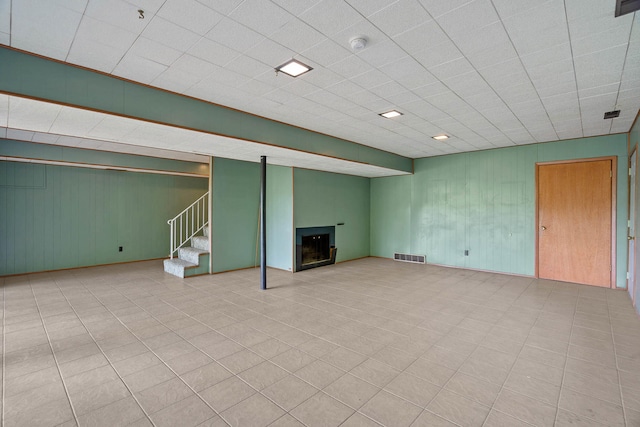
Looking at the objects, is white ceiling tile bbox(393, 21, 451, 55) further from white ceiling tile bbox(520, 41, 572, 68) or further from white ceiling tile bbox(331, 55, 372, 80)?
white ceiling tile bbox(520, 41, 572, 68)

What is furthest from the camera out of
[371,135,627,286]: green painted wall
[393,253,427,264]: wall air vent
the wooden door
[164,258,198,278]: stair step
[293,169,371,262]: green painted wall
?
[393,253,427,264]: wall air vent

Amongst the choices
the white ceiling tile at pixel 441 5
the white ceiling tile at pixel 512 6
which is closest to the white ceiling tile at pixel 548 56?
the white ceiling tile at pixel 512 6

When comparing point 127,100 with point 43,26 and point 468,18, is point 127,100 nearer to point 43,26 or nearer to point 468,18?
point 43,26

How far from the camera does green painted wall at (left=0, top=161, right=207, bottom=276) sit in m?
6.29

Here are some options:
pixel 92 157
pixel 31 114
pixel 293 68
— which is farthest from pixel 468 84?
pixel 92 157

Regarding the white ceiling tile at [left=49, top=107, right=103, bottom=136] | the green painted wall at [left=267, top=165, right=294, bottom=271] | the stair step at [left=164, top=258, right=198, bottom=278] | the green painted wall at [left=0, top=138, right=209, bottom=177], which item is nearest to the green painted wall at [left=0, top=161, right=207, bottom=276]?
the green painted wall at [left=0, top=138, right=209, bottom=177]

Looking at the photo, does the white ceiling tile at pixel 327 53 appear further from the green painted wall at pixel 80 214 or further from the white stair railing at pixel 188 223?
the green painted wall at pixel 80 214

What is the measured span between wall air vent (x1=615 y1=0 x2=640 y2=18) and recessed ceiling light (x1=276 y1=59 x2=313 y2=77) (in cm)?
230

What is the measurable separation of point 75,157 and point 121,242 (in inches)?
92.9

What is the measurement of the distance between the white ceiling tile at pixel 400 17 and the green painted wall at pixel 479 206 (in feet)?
17.8

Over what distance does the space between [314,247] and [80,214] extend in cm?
573

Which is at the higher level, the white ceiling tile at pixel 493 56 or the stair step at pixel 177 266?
the white ceiling tile at pixel 493 56

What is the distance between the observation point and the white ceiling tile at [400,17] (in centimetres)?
202

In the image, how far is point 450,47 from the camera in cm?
254
